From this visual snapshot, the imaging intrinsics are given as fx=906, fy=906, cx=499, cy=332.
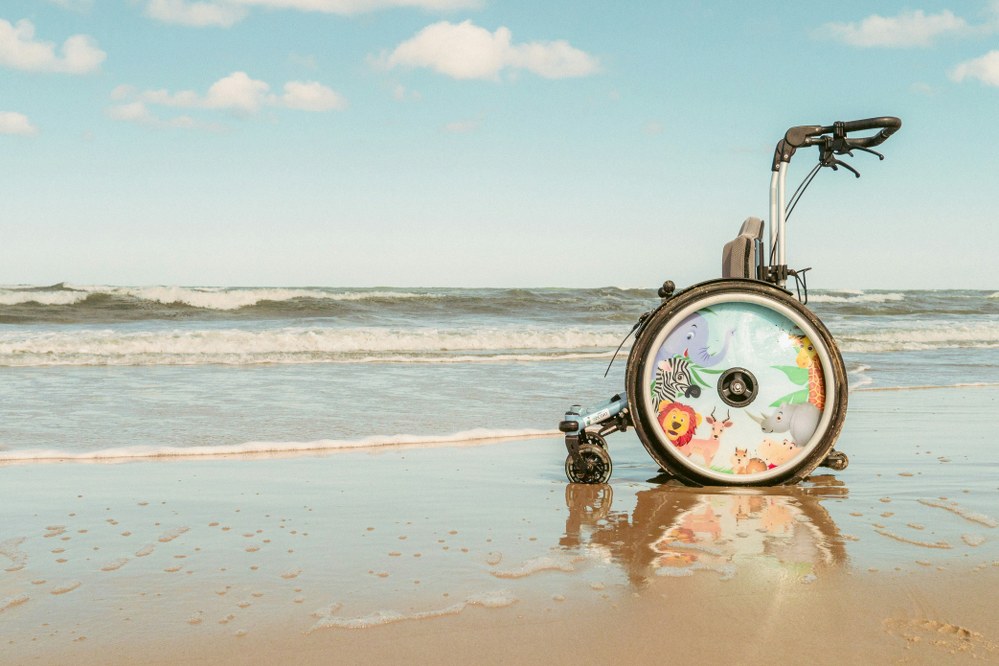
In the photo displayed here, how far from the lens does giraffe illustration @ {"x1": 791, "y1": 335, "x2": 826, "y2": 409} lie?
369 cm

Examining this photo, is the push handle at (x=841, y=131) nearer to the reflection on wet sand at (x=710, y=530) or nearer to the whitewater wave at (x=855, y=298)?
the reflection on wet sand at (x=710, y=530)

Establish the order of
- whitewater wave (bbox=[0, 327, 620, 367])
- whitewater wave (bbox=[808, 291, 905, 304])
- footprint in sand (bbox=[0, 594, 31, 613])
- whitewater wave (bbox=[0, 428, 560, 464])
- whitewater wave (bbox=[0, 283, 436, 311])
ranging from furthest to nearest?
whitewater wave (bbox=[808, 291, 905, 304]), whitewater wave (bbox=[0, 283, 436, 311]), whitewater wave (bbox=[0, 327, 620, 367]), whitewater wave (bbox=[0, 428, 560, 464]), footprint in sand (bbox=[0, 594, 31, 613])

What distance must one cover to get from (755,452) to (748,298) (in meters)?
0.63

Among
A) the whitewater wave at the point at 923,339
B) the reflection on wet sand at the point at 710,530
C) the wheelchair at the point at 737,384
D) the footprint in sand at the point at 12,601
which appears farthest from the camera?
the whitewater wave at the point at 923,339

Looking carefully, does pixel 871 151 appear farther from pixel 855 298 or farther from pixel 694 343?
pixel 855 298

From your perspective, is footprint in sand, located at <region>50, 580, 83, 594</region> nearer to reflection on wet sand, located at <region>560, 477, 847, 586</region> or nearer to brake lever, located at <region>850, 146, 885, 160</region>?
reflection on wet sand, located at <region>560, 477, 847, 586</region>

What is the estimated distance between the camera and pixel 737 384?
12.1 ft

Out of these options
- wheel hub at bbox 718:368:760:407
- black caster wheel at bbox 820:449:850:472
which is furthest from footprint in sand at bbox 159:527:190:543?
black caster wheel at bbox 820:449:850:472

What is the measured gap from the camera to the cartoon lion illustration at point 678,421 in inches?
146

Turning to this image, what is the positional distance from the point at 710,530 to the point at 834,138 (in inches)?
70.5

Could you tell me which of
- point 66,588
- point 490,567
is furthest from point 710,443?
point 66,588

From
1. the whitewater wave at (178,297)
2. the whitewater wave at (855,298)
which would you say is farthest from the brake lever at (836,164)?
the whitewater wave at (855,298)

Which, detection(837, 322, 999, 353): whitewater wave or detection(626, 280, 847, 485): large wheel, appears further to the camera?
detection(837, 322, 999, 353): whitewater wave

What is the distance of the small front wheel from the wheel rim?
0.96 ft
